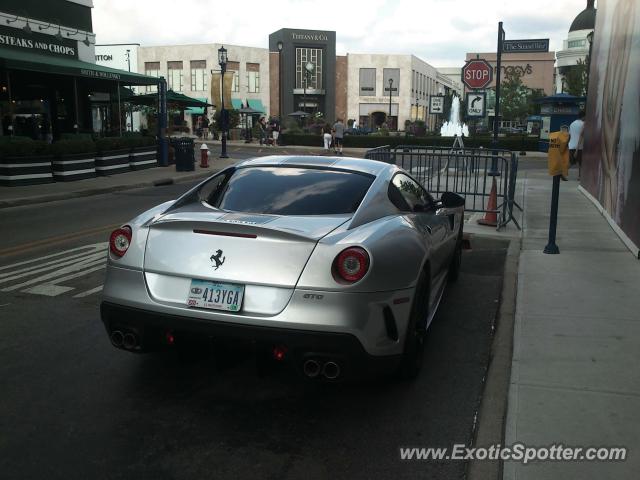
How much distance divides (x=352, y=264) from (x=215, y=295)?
2.69 feet

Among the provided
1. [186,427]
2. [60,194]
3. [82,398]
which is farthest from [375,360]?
[60,194]

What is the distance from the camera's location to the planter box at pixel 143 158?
71.7ft

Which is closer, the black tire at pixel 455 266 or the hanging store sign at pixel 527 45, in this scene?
the black tire at pixel 455 266

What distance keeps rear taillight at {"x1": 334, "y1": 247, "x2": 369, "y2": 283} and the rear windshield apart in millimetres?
663

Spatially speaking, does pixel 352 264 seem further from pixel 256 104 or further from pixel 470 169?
pixel 256 104

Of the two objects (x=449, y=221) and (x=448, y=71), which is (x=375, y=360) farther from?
(x=448, y=71)

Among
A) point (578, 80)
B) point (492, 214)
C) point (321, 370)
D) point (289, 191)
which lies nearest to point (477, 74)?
point (492, 214)

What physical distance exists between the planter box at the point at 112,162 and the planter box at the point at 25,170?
2304mm

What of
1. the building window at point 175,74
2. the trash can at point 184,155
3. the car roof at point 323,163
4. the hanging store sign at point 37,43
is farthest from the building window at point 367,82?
the car roof at point 323,163

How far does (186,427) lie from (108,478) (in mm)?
625

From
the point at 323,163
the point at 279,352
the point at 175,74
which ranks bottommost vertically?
the point at 279,352

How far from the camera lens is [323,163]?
5.04 m

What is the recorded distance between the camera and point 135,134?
1037 inches

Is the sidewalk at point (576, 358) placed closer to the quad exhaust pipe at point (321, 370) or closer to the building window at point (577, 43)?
the quad exhaust pipe at point (321, 370)
